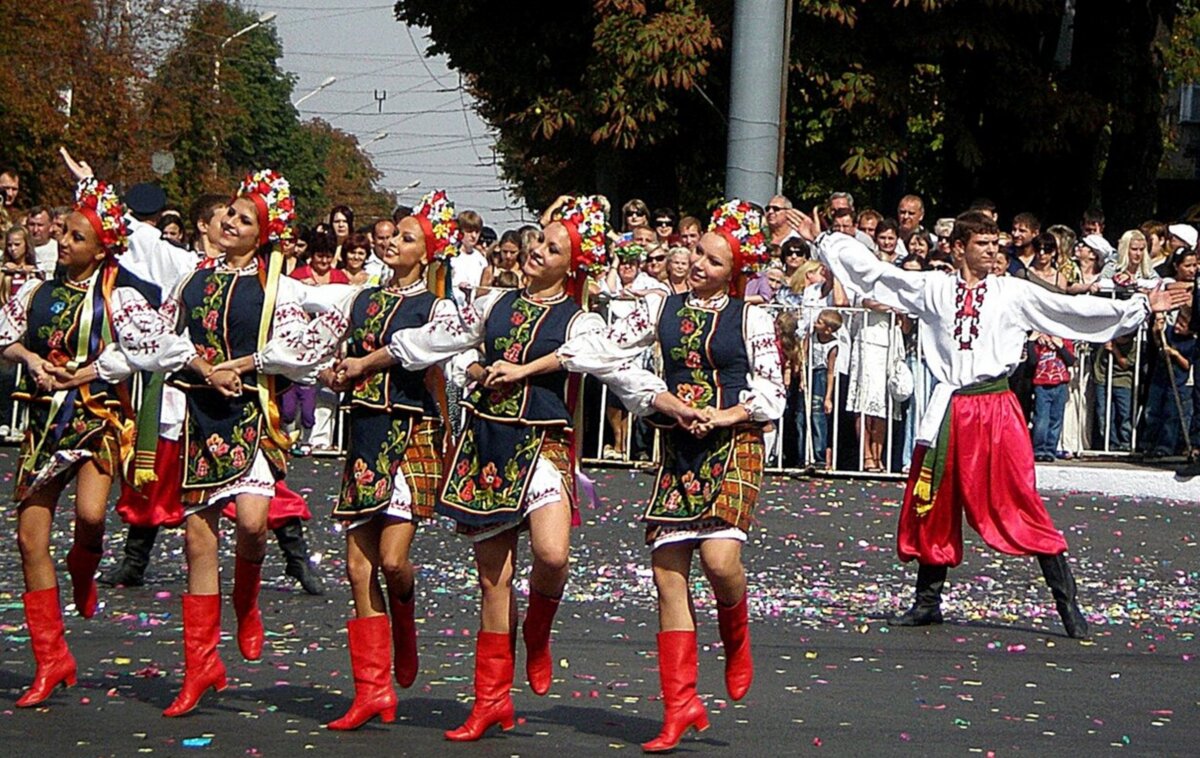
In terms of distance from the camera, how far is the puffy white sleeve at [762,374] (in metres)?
7.53

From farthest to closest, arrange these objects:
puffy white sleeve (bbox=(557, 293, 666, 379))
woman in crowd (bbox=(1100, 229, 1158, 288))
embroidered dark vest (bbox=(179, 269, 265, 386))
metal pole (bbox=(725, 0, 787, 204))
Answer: metal pole (bbox=(725, 0, 787, 204)) → woman in crowd (bbox=(1100, 229, 1158, 288)) → embroidered dark vest (bbox=(179, 269, 265, 386)) → puffy white sleeve (bbox=(557, 293, 666, 379))

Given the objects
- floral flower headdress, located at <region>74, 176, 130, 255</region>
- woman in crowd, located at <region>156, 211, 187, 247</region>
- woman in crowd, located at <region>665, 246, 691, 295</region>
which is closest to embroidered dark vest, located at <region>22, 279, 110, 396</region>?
floral flower headdress, located at <region>74, 176, 130, 255</region>

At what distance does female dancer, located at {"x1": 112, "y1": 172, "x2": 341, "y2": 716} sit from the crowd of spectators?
7.87 meters

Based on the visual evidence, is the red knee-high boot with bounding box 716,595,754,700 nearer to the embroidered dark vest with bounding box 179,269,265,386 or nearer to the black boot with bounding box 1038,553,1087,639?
the embroidered dark vest with bounding box 179,269,265,386

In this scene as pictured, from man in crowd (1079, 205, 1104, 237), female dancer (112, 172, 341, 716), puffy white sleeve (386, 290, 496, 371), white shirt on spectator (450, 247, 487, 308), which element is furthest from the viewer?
man in crowd (1079, 205, 1104, 237)

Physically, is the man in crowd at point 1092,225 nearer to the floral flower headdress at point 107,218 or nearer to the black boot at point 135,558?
the black boot at point 135,558

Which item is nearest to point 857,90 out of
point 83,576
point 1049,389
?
point 1049,389

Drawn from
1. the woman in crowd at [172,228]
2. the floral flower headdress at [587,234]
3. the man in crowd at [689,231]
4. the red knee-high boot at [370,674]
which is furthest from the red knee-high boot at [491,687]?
the man in crowd at [689,231]

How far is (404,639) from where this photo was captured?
7.98m

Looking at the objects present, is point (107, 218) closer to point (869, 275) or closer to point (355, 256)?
point (869, 275)

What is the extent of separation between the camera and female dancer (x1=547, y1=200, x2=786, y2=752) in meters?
7.51

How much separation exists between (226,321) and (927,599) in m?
3.97

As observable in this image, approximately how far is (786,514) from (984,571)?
8.09ft

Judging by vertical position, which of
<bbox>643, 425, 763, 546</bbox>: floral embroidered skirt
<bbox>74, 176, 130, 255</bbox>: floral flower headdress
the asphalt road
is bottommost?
the asphalt road
